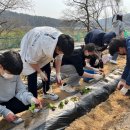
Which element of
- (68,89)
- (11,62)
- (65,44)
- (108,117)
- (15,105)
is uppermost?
(65,44)

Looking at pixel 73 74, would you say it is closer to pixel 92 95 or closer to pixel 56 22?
pixel 92 95

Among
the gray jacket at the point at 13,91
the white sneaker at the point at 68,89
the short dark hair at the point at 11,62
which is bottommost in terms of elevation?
the white sneaker at the point at 68,89

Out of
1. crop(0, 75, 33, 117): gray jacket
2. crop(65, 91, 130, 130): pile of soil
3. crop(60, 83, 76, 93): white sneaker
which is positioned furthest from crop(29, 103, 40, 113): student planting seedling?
crop(60, 83, 76, 93): white sneaker

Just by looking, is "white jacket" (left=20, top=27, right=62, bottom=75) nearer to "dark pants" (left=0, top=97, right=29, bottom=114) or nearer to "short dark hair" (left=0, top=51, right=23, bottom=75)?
"dark pants" (left=0, top=97, right=29, bottom=114)

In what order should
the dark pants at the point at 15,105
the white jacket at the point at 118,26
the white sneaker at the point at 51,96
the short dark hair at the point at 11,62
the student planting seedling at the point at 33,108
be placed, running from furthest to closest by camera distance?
the white jacket at the point at 118,26
the white sneaker at the point at 51,96
the dark pants at the point at 15,105
the student planting seedling at the point at 33,108
the short dark hair at the point at 11,62

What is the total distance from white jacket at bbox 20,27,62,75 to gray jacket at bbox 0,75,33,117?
40cm

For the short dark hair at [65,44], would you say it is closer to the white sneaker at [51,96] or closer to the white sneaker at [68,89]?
the white sneaker at [51,96]

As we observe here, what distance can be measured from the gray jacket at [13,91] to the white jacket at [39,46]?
0.40m

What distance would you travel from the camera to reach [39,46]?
12.1 ft

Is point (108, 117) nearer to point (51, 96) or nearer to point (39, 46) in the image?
point (51, 96)

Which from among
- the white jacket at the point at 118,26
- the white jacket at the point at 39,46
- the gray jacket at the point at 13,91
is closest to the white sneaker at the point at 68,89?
the white jacket at the point at 39,46

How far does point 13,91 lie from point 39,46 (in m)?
0.71

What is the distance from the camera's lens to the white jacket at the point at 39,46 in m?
3.58

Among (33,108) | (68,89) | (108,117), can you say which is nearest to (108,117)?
(108,117)
